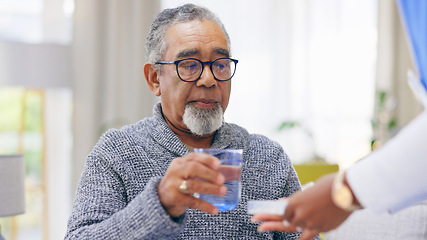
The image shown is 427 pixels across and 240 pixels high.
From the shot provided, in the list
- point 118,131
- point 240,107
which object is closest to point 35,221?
point 240,107

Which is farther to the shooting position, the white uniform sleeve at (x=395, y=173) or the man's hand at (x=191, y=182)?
the man's hand at (x=191, y=182)

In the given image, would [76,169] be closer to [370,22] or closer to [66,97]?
[66,97]

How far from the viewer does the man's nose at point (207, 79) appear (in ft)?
5.18

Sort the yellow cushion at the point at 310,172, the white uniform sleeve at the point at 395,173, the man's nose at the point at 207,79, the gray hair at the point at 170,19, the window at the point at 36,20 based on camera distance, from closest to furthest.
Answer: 1. the white uniform sleeve at the point at 395,173
2. the man's nose at the point at 207,79
3. the gray hair at the point at 170,19
4. the yellow cushion at the point at 310,172
5. the window at the point at 36,20

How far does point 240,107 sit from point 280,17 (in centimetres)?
99

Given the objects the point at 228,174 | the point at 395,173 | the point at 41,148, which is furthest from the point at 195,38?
the point at 41,148

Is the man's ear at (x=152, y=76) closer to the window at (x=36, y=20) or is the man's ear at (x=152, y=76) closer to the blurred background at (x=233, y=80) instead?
the blurred background at (x=233, y=80)

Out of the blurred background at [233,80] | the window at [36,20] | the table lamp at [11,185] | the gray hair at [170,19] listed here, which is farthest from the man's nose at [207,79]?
the window at [36,20]

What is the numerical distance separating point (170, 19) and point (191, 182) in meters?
0.77

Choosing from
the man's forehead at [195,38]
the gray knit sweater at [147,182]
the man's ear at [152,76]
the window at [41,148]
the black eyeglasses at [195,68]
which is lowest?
the window at [41,148]

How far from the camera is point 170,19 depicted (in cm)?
170

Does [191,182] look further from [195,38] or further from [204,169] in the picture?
[195,38]

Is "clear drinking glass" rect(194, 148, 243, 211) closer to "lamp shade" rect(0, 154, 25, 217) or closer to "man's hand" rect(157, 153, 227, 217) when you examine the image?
"man's hand" rect(157, 153, 227, 217)

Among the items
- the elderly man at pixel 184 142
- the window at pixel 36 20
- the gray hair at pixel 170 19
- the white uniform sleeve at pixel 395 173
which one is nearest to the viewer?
the white uniform sleeve at pixel 395 173
